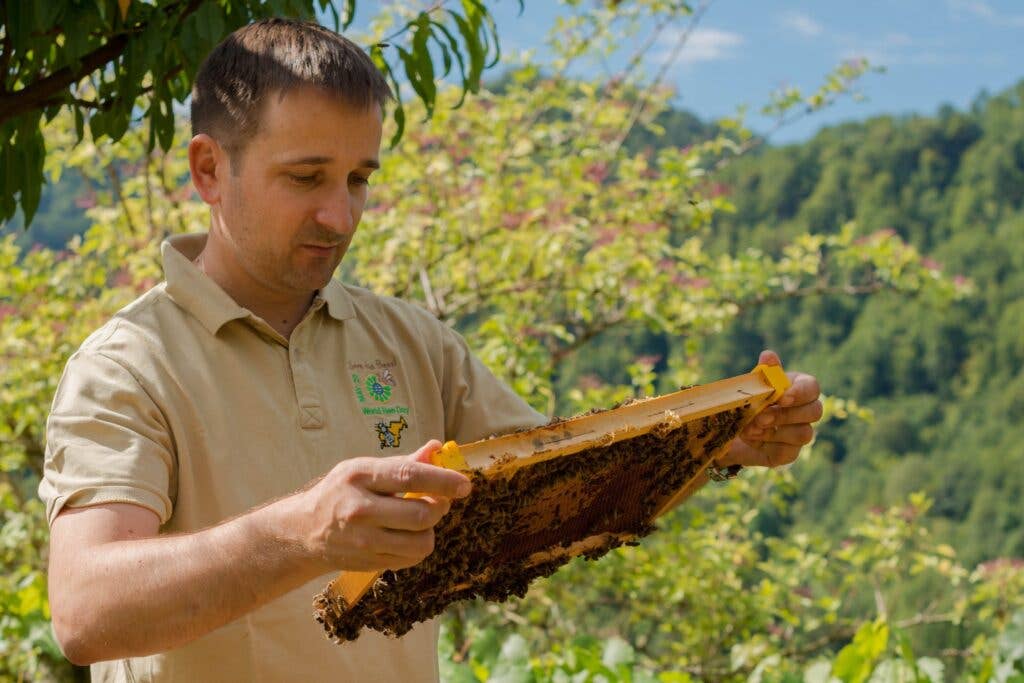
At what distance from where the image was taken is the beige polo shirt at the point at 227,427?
2.04 m

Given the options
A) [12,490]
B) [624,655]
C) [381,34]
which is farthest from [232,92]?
[12,490]

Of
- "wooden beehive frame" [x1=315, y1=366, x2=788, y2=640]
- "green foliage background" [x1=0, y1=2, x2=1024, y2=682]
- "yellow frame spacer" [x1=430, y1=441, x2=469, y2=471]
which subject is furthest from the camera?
"green foliage background" [x1=0, y1=2, x2=1024, y2=682]

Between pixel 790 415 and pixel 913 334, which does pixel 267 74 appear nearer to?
pixel 790 415

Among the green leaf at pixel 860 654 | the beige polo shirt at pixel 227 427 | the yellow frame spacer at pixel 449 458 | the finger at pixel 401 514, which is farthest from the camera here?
the green leaf at pixel 860 654

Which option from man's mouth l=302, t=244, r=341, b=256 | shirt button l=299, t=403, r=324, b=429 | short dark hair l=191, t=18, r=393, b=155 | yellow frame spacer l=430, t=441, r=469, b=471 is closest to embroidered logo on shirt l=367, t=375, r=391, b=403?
shirt button l=299, t=403, r=324, b=429

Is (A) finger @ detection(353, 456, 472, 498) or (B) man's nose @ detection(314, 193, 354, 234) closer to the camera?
(A) finger @ detection(353, 456, 472, 498)

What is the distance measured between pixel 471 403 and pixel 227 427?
642 mm

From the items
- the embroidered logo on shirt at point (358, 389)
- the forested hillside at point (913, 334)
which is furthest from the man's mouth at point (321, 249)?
the forested hillside at point (913, 334)

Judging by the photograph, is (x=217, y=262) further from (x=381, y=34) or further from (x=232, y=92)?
(x=381, y=34)

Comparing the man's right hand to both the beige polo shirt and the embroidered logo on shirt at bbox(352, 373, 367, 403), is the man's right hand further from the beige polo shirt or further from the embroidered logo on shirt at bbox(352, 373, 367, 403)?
the embroidered logo on shirt at bbox(352, 373, 367, 403)

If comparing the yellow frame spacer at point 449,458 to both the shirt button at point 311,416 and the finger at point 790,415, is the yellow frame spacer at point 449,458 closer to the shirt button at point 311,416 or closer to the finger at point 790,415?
the shirt button at point 311,416

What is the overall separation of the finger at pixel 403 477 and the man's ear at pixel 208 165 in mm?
961

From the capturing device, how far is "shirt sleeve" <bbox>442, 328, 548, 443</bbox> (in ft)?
8.87

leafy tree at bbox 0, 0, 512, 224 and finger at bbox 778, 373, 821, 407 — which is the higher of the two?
leafy tree at bbox 0, 0, 512, 224
